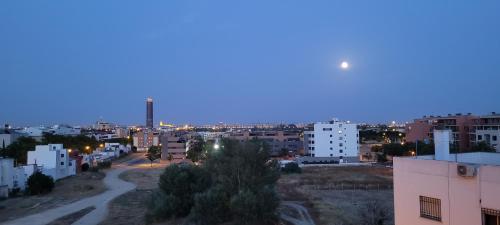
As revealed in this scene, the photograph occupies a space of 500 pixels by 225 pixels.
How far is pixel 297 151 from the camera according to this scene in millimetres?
101188

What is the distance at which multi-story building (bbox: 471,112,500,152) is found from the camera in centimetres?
6606

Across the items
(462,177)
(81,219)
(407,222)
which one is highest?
(462,177)

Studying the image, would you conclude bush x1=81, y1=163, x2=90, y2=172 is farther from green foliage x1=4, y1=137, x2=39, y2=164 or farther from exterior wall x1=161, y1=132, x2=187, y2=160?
exterior wall x1=161, y1=132, x2=187, y2=160

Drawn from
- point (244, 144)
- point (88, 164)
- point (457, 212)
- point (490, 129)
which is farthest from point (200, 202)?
point (490, 129)

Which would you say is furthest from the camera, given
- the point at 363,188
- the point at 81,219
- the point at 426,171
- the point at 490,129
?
the point at 490,129

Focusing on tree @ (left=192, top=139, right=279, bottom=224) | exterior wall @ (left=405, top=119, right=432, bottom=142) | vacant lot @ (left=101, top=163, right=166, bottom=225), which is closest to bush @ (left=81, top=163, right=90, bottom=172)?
vacant lot @ (left=101, top=163, right=166, bottom=225)

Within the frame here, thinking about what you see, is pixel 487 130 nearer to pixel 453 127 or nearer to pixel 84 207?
pixel 453 127

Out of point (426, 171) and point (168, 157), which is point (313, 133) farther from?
point (426, 171)

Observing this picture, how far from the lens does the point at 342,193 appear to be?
141 ft

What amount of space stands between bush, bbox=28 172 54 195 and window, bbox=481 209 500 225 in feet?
144

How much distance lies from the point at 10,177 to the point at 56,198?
631 cm

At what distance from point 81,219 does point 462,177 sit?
28353mm

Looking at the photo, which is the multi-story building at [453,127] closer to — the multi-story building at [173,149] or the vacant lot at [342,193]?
the vacant lot at [342,193]

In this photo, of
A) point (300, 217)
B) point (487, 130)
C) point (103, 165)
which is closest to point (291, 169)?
point (487, 130)
